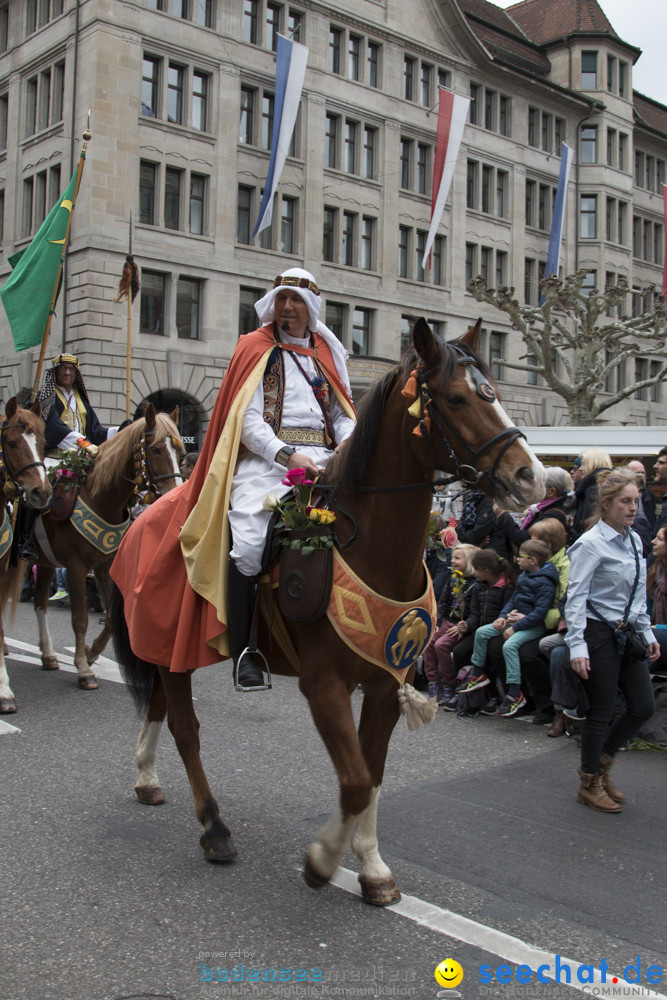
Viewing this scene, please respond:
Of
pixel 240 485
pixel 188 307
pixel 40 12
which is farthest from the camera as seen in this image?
pixel 40 12

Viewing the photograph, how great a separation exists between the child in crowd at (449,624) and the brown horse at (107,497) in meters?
2.78

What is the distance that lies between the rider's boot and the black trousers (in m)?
2.23

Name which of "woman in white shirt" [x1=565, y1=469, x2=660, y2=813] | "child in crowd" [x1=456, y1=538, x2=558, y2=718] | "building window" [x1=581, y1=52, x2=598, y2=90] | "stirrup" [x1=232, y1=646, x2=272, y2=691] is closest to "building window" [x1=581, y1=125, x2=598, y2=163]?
"building window" [x1=581, y1=52, x2=598, y2=90]

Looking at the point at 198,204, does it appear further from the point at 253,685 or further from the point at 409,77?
the point at 253,685

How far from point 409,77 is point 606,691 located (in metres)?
35.5

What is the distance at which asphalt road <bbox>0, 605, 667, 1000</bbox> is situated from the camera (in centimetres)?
331

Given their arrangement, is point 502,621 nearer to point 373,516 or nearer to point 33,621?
point 373,516

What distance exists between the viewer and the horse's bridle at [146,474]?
793 centimetres

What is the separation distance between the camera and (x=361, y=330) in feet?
113

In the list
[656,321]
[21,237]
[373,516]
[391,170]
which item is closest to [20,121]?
[21,237]

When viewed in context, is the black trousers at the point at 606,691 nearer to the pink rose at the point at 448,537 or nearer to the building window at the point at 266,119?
the pink rose at the point at 448,537

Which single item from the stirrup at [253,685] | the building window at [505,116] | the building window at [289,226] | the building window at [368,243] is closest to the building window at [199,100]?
the building window at [289,226]

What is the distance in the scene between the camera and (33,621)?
12.9m

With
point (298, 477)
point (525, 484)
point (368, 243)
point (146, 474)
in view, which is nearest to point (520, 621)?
point (146, 474)
